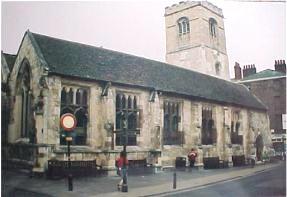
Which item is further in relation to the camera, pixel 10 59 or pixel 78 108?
pixel 78 108

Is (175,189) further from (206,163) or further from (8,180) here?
(8,180)

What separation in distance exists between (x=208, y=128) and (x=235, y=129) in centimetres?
41

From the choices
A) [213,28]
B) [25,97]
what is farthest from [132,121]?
[213,28]

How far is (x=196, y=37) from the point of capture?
5.64 m

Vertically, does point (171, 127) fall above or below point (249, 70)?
below

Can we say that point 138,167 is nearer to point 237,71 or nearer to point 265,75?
point 237,71

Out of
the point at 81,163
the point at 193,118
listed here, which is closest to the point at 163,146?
the point at 193,118

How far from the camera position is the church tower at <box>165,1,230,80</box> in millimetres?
4715

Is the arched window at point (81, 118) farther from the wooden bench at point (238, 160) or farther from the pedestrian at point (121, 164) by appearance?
the wooden bench at point (238, 160)

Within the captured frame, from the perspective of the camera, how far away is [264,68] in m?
4.84

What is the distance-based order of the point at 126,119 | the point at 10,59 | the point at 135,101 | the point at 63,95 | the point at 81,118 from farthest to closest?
the point at 135,101
the point at 126,119
the point at 81,118
the point at 63,95
the point at 10,59

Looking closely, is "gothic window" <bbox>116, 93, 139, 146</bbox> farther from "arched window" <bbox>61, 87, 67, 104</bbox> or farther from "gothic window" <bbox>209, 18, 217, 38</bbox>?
"gothic window" <bbox>209, 18, 217, 38</bbox>

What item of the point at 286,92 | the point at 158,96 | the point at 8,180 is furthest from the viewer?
the point at 158,96

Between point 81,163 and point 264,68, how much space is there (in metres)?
2.73
